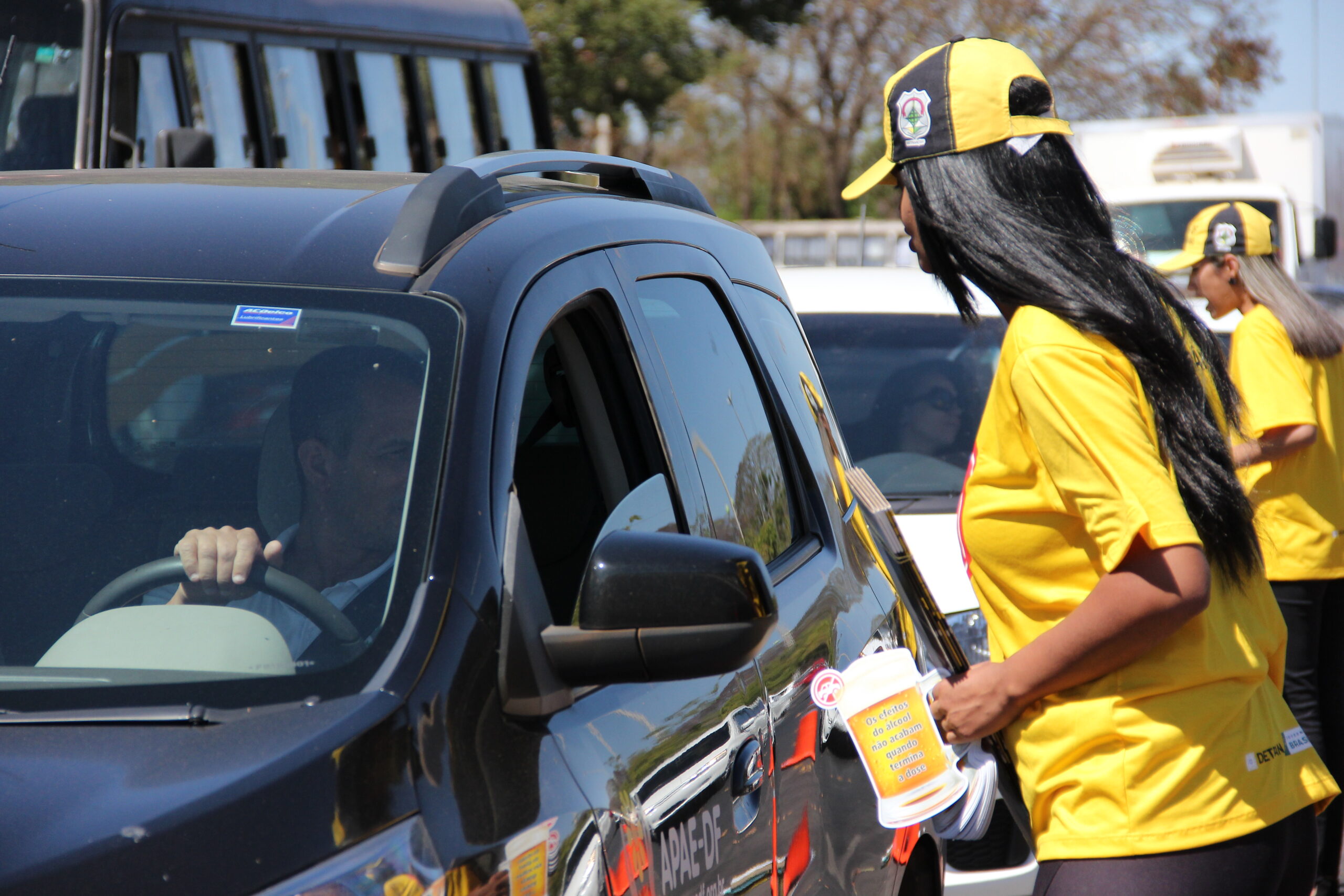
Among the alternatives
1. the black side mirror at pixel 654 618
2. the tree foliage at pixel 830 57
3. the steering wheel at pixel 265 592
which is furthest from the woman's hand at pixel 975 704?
the tree foliage at pixel 830 57

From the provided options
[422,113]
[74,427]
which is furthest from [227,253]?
[422,113]

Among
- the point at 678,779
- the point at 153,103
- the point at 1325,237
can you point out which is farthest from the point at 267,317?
the point at 1325,237

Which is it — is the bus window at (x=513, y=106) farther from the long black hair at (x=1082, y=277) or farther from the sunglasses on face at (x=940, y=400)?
the long black hair at (x=1082, y=277)

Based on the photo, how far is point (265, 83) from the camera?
7.96m

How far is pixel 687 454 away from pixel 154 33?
18.5 feet

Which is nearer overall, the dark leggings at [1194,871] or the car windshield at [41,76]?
the dark leggings at [1194,871]

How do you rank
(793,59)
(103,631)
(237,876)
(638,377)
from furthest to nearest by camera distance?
(793,59), (638,377), (103,631), (237,876)

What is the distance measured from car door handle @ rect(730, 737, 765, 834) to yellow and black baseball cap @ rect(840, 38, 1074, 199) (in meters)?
0.91

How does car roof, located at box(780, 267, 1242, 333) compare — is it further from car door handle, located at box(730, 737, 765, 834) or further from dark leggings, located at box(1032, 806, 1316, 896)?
dark leggings, located at box(1032, 806, 1316, 896)

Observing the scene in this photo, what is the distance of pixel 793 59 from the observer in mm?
34062

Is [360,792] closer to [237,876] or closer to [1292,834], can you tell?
[237,876]

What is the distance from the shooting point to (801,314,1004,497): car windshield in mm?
5469

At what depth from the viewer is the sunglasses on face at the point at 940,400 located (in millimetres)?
5629

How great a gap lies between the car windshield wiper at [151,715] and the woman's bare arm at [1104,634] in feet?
3.08
